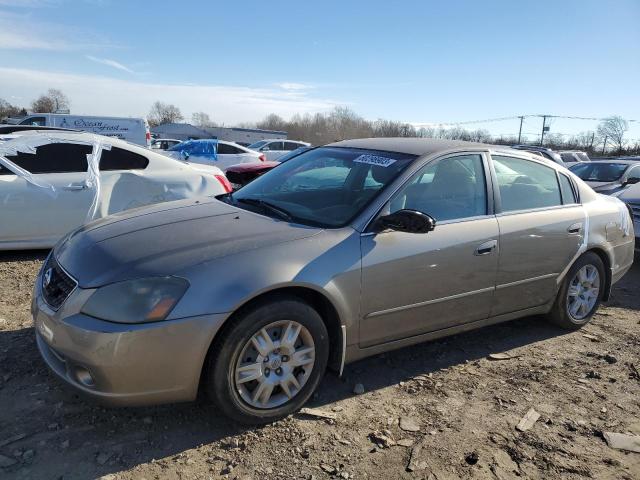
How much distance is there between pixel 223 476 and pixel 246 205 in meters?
1.85

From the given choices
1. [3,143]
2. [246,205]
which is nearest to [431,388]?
[246,205]

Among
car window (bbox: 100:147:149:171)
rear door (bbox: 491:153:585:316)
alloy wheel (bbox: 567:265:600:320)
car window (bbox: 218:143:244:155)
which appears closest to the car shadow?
rear door (bbox: 491:153:585:316)

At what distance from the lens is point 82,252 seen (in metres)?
2.97

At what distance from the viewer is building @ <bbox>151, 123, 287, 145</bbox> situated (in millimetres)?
66938

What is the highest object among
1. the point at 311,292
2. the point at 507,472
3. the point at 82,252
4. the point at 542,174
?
the point at 542,174

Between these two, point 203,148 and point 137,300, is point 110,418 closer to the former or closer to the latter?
point 137,300

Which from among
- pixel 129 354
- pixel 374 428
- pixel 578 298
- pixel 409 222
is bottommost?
pixel 374 428

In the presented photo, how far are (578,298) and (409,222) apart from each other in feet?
7.75

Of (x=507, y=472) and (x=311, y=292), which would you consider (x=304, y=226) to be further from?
(x=507, y=472)

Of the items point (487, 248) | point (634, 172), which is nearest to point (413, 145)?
point (487, 248)

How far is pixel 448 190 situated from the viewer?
3.71 metres

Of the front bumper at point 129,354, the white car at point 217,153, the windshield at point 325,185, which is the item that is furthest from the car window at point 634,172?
the front bumper at point 129,354

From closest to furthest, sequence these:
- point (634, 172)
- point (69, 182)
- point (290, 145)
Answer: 1. point (69, 182)
2. point (634, 172)
3. point (290, 145)

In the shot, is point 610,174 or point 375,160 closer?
point 375,160
